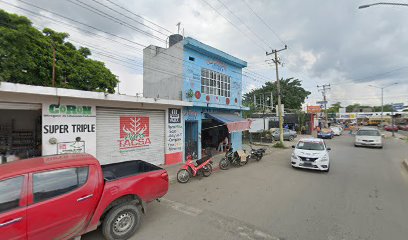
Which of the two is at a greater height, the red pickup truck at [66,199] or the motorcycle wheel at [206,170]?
the red pickup truck at [66,199]

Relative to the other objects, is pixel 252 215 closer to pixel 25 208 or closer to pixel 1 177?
pixel 25 208

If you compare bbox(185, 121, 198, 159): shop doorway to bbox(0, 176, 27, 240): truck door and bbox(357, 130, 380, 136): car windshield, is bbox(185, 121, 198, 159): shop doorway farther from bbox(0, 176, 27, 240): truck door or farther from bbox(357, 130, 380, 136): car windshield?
bbox(357, 130, 380, 136): car windshield

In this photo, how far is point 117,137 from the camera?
7953 millimetres

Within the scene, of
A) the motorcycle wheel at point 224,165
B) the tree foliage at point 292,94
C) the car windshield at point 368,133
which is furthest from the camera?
the tree foliage at point 292,94

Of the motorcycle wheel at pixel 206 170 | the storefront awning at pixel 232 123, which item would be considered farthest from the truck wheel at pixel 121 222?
the storefront awning at pixel 232 123

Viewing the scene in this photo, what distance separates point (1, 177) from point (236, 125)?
990 cm

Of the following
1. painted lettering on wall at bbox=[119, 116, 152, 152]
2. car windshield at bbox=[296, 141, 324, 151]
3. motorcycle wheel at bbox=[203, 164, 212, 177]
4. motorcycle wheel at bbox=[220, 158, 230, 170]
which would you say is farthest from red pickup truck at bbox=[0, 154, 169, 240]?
car windshield at bbox=[296, 141, 324, 151]

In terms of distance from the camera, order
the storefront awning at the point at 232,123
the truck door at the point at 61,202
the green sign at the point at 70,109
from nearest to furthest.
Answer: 1. the truck door at the point at 61,202
2. the green sign at the point at 70,109
3. the storefront awning at the point at 232,123

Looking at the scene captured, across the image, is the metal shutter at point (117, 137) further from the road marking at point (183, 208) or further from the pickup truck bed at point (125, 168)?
the road marking at point (183, 208)

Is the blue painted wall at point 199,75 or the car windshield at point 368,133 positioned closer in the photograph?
the blue painted wall at point 199,75

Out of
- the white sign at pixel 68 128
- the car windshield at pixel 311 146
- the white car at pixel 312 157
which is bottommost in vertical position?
the white car at pixel 312 157

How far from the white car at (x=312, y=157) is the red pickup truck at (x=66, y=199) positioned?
24.1 ft

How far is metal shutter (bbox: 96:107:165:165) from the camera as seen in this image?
748cm

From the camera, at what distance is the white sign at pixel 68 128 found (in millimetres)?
6125
